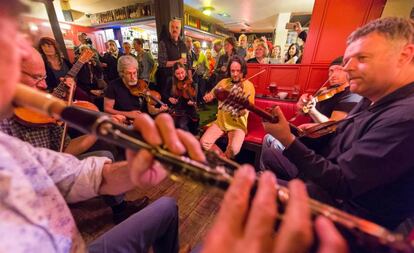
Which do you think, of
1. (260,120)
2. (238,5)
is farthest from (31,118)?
(238,5)

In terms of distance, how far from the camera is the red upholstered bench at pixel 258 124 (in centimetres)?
237

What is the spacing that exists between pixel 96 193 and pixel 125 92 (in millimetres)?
1993

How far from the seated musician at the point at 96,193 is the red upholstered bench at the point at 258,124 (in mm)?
1788

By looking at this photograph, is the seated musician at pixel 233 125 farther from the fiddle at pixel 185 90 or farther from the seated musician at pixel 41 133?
the seated musician at pixel 41 133

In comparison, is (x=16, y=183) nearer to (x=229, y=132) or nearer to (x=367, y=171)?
(x=367, y=171)

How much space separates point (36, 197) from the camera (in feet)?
1.83

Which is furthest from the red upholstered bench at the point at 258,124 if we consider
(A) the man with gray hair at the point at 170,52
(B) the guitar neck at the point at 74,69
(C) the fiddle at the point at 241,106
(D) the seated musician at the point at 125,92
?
(B) the guitar neck at the point at 74,69

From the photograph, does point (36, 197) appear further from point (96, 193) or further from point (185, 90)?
point (185, 90)

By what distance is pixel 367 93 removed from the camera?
1.13 meters

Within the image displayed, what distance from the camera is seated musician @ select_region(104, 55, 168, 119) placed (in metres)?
2.38

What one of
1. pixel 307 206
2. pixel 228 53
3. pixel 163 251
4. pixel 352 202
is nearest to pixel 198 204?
pixel 163 251

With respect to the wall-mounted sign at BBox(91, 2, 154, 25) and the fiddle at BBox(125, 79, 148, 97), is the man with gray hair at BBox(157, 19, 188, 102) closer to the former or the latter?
the fiddle at BBox(125, 79, 148, 97)

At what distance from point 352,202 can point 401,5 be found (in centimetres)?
459

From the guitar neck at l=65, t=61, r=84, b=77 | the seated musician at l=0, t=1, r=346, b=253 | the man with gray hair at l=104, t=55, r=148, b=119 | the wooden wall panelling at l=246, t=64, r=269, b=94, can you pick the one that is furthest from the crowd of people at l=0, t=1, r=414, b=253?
the wooden wall panelling at l=246, t=64, r=269, b=94
